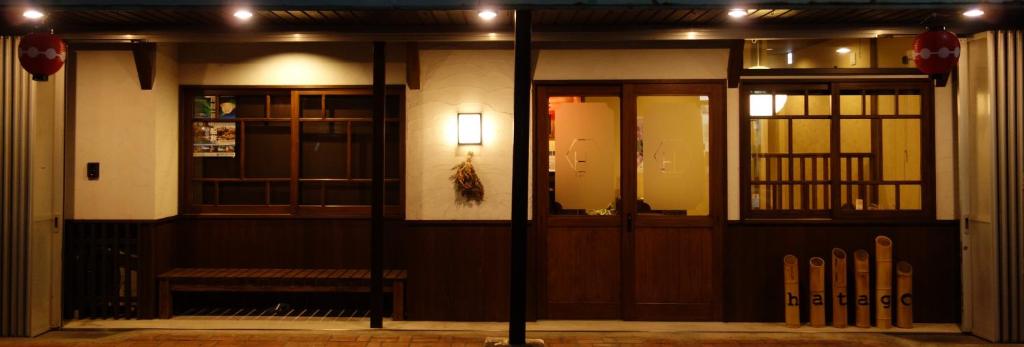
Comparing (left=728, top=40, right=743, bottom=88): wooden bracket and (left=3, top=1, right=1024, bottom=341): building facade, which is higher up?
(left=728, top=40, right=743, bottom=88): wooden bracket

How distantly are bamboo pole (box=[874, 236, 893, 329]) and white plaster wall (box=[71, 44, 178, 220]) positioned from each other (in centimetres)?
735

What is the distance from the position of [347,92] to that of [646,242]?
3.61 m

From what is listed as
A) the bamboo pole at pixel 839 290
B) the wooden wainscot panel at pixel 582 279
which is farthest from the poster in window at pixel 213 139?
the bamboo pole at pixel 839 290

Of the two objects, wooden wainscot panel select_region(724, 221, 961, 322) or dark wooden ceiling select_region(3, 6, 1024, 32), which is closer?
dark wooden ceiling select_region(3, 6, 1024, 32)

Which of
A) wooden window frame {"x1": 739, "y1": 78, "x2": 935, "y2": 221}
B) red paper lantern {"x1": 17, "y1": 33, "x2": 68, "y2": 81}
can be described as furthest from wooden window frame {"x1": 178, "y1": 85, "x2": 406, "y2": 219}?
wooden window frame {"x1": 739, "y1": 78, "x2": 935, "y2": 221}

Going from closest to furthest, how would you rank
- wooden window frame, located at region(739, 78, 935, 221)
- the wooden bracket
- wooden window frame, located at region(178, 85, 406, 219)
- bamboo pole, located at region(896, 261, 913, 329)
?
bamboo pole, located at region(896, 261, 913, 329)
the wooden bracket
wooden window frame, located at region(739, 78, 935, 221)
wooden window frame, located at region(178, 85, 406, 219)

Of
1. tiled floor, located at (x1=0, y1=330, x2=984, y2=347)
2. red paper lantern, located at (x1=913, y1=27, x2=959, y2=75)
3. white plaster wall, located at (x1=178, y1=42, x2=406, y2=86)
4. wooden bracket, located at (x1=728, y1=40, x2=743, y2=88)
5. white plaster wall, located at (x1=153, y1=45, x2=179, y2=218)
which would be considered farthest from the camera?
white plaster wall, located at (x1=178, y1=42, x2=406, y2=86)

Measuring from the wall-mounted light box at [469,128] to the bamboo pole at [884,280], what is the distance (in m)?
4.13

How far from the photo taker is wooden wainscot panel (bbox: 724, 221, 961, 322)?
7652 mm

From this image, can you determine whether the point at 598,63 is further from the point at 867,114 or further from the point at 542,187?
the point at 867,114

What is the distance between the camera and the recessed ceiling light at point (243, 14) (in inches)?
247

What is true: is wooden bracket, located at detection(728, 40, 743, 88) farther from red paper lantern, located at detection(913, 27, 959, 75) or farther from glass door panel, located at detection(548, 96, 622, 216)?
red paper lantern, located at detection(913, 27, 959, 75)

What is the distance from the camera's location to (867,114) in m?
7.74

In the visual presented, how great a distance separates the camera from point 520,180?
5.99 meters
